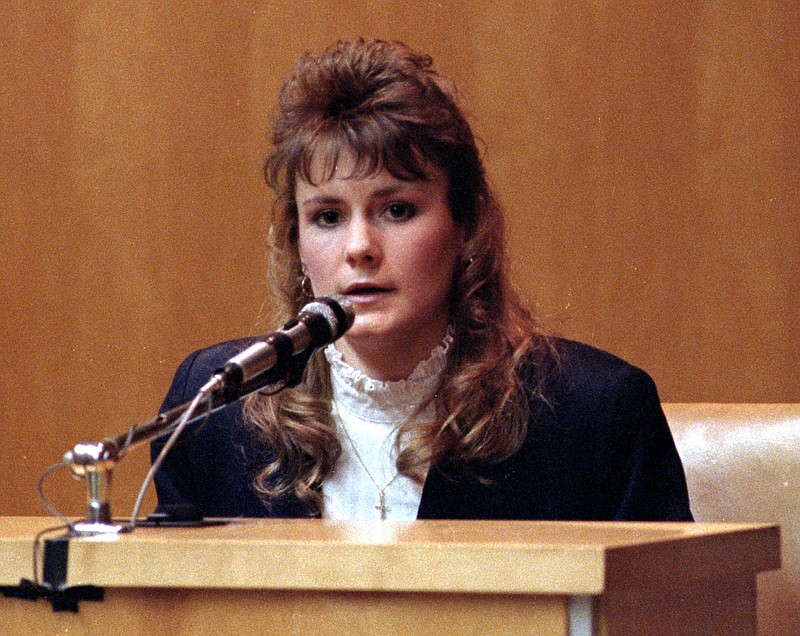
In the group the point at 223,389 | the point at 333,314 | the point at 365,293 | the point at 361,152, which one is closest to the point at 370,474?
the point at 365,293

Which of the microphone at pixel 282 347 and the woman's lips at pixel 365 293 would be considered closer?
the microphone at pixel 282 347

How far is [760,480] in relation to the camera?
166cm

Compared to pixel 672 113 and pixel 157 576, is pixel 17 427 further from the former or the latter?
pixel 157 576

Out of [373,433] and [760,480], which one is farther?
[373,433]

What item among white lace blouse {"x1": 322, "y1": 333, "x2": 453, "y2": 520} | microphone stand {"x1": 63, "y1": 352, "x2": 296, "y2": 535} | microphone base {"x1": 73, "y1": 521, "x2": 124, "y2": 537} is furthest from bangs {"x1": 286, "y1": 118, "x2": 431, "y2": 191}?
microphone base {"x1": 73, "y1": 521, "x2": 124, "y2": 537}

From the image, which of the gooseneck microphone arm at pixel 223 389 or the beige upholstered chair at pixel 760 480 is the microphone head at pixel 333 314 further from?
the beige upholstered chair at pixel 760 480

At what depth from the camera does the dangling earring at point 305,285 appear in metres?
1.94

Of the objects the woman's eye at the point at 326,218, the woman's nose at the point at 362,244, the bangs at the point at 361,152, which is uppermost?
the bangs at the point at 361,152

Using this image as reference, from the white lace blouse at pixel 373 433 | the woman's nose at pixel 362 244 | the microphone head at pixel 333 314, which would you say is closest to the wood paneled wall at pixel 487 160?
the white lace blouse at pixel 373 433

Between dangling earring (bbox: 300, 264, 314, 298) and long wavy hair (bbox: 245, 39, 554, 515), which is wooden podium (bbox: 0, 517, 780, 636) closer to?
long wavy hair (bbox: 245, 39, 554, 515)

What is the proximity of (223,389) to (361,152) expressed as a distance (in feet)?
2.21

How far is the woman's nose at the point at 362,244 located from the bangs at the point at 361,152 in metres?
0.06

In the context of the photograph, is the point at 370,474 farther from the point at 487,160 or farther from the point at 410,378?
the point at 487,160

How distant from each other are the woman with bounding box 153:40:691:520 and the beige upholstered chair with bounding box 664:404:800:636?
0.13 feet
